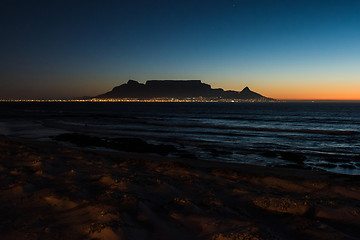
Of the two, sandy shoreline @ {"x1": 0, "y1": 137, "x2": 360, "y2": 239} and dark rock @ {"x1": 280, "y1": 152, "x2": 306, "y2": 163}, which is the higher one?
sandy shoreline @ {"x1": 0, "y1": 137, "x2": 360, "y2": 239}

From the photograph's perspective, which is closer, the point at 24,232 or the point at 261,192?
the point at 24,232

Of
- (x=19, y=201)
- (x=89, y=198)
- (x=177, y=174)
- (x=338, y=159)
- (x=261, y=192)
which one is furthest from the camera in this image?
(x=338, y=159)

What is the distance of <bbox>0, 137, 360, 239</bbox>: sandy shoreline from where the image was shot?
3939 mm

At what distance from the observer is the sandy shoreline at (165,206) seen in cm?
394

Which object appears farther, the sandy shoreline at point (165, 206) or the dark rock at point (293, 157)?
the dark rock at point (293, 157)

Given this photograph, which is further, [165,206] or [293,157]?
[293,157]

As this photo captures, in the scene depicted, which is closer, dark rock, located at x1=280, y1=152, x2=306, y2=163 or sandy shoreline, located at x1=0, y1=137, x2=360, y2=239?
sandy shoreline, located at x1=0, y1=137, x2=360, y2=239

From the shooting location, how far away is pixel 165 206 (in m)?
5.10

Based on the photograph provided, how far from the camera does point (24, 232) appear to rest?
3740 mm

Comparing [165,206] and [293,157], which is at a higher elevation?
[165,206]

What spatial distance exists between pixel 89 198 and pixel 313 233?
430cm

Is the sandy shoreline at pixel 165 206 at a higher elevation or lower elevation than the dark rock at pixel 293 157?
higher

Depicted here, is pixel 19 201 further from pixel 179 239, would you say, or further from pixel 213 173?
pixel 213 173

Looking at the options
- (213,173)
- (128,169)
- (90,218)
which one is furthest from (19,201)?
(213,173)
